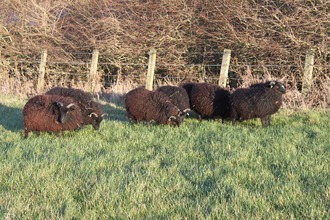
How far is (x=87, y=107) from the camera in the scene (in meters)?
7.69

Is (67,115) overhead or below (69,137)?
overhead

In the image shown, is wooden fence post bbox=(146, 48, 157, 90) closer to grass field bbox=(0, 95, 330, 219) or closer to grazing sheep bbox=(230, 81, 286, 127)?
grazing sheep bbox=(230, 81, 286, 127)

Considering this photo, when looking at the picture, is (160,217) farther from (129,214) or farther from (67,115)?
(67,115)

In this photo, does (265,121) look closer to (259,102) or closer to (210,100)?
(259,102)

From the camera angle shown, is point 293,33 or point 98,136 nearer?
point 98,136

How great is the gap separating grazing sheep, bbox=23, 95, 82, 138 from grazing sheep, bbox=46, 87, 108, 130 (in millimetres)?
539

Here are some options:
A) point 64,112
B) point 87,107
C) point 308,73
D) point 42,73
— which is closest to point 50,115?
point 64,112

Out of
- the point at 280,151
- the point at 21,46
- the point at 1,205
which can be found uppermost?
the point at 21,46

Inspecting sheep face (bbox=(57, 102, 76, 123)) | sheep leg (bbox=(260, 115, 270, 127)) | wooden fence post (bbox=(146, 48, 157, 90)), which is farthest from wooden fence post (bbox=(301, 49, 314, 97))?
sheep face (bbox=(57, 102, 76, 123))

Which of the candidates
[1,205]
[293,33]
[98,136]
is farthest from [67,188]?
[293,33]

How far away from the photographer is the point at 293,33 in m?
10.5

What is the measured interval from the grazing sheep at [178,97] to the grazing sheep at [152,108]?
10.0 inches

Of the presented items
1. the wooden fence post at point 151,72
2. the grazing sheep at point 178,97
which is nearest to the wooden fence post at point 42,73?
the wooden fence post at point 151,72

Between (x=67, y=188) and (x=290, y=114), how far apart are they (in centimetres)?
648
